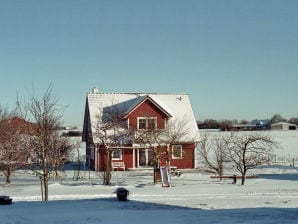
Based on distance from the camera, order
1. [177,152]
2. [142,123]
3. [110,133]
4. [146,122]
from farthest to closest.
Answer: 1. [177,152]
2. [142,123]
3. [146,122]
4. [110,133]

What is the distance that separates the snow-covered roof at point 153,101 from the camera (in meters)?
40.2

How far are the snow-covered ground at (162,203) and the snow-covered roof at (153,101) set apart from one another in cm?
1101

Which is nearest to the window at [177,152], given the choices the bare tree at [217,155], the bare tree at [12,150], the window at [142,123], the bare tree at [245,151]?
the bare tree at [217,155]

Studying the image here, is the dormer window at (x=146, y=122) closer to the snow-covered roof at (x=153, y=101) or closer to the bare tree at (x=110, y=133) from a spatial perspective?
the snow-covered roof at (x=153, y=101)

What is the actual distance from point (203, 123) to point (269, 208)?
133m

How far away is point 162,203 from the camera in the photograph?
2002cm

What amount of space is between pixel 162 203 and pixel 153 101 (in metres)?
20.9

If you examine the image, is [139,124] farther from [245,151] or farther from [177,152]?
[245,151]

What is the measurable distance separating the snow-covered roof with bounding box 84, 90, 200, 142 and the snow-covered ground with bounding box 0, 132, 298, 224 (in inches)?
433

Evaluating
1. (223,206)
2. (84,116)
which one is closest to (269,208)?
(223,206)

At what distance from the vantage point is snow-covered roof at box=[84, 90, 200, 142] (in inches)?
1583

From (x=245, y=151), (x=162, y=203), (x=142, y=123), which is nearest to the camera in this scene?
(x=162, y=203)

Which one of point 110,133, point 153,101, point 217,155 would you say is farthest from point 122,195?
point 153,101

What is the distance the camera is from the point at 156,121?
131 feet
